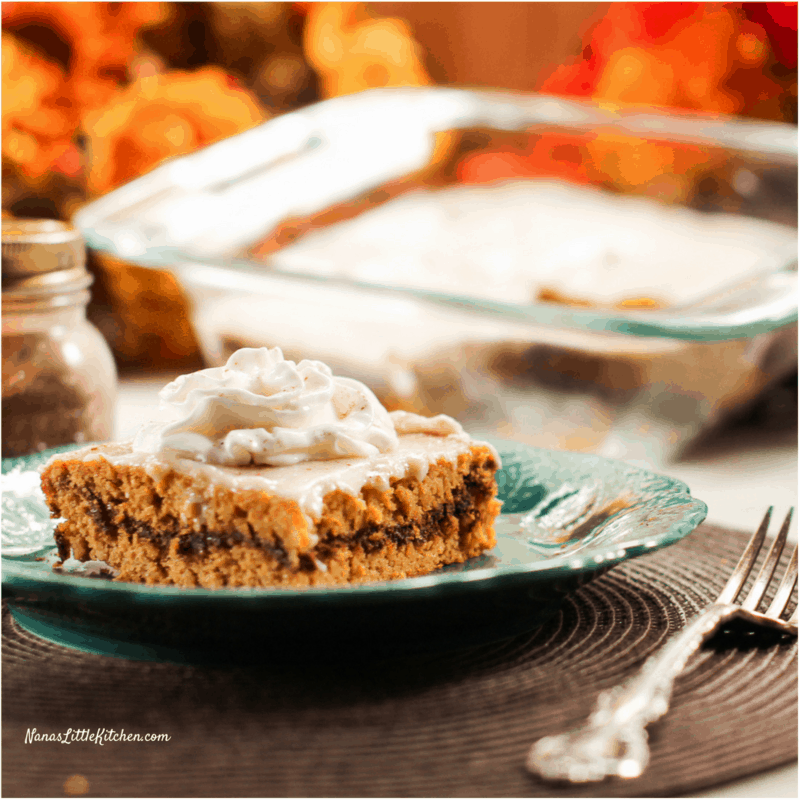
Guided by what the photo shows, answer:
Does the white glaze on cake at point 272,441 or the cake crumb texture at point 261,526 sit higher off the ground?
the white glaze on cake at point 272,441

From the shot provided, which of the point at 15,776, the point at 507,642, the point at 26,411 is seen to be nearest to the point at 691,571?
the point at 507,642

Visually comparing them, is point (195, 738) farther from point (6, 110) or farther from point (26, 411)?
point (6, 110)

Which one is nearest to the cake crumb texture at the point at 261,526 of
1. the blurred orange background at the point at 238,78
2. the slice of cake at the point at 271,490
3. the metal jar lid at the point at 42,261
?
the slice of cake at the point at 271,490

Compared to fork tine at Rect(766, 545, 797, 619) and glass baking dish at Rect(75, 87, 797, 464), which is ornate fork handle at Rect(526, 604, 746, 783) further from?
glass baking dish at Rect(75, 87, 797, 464)

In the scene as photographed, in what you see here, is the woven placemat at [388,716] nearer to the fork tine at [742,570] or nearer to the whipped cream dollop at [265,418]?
the fork tine at [742,570]

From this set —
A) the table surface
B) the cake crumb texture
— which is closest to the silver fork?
the cake crumb texture

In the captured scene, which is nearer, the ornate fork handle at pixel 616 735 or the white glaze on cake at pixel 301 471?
the ornate fork handle at pixel 616 735
